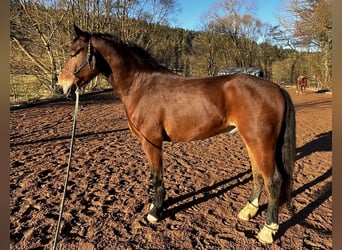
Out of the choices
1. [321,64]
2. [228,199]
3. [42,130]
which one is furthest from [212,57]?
[228,199]

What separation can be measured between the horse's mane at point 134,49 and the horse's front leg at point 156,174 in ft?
2.83

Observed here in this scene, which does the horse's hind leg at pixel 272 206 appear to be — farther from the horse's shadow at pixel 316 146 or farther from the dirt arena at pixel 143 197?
the horse's shadow at pixel 316 146

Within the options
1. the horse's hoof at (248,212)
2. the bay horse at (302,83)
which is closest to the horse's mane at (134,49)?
the horse's hoof at (248,212)

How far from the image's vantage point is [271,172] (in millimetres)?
2445

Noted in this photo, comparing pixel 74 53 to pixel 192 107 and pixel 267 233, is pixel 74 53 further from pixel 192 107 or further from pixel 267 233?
pixel 267 233

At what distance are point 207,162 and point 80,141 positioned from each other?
2.78 metres

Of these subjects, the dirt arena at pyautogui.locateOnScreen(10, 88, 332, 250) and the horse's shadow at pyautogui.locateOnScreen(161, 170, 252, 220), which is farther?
the horse's shadow at pyautogui.locateOnScreen(161, 170, 252, 220)

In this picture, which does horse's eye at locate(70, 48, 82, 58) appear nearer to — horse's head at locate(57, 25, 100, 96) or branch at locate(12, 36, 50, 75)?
horse's head at locate(57, 25, 100, 96)

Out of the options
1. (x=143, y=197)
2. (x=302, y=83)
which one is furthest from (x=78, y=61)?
(x=302, y=83)

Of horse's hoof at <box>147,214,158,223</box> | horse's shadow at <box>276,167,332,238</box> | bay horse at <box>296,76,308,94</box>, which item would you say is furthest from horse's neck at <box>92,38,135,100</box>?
bay horse at <box>296,76,308,94</box>

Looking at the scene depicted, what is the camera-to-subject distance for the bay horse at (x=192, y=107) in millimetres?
2426

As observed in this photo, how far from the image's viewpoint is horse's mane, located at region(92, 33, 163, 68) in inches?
108

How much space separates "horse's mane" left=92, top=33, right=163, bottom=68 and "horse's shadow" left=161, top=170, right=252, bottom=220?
1581mm

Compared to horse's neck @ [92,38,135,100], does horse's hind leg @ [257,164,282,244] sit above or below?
below
